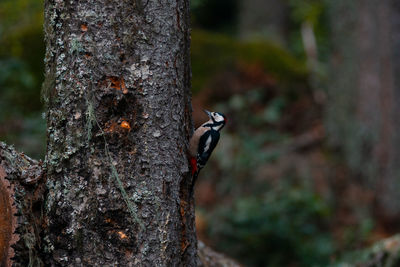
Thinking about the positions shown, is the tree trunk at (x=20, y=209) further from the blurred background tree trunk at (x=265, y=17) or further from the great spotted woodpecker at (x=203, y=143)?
the blurred background tree trunk at (x=265, y=17)

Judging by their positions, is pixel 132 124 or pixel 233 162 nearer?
pixel 132 124

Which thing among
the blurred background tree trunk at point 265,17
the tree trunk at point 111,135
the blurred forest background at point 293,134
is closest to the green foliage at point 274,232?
the blurred forest background at point 293,134

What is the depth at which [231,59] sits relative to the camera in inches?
317

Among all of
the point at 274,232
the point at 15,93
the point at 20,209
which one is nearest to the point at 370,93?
the point at 274,232

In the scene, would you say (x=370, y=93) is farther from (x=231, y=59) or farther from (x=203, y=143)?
(x=203, y=143)

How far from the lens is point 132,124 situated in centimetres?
244

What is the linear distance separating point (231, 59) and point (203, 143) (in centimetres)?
482

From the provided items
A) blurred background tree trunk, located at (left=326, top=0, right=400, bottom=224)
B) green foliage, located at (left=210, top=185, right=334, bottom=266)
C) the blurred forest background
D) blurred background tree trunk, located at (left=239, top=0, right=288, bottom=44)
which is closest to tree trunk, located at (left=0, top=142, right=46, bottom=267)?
the blurred forest background

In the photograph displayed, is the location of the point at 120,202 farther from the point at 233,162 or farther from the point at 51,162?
the point at 233,162

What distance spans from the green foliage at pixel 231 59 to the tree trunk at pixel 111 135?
18.2ft

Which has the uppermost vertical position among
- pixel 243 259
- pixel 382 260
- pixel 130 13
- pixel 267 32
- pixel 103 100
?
pixel 130 13

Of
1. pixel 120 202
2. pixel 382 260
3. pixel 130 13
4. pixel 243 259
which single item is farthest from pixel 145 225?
pixel 243 259

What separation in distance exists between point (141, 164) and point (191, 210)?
410mm

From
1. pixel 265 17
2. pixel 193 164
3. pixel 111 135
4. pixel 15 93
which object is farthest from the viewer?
pixel 265 17
